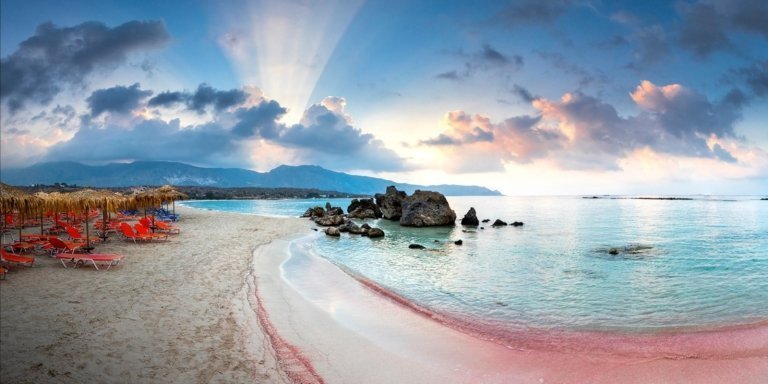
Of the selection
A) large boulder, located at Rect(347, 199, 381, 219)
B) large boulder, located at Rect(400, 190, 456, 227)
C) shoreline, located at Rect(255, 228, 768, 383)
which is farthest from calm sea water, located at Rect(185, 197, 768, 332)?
large boulder, located at Rect(347, 199, 381, 219)

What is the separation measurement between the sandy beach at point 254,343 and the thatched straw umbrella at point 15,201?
2106mm

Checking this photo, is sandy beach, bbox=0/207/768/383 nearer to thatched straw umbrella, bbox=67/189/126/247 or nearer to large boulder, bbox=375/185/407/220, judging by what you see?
thatched straw umbrella, bbox=67/189/126/247

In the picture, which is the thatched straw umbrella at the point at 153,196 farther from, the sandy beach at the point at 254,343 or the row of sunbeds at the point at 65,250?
the sandy beach at the point at 254,343

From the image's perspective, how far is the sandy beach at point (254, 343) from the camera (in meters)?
6.54

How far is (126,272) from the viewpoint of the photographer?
548 inches

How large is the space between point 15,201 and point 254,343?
10673mm

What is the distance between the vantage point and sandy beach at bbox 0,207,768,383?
6.54 metres

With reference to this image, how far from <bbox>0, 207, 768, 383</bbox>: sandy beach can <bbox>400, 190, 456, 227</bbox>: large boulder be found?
3600 centimetres

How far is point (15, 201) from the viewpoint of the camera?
41.0ft

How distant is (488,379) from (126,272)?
43.6 ft

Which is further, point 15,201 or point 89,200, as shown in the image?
point 89,200

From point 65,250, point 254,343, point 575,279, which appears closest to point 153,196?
point 65,250

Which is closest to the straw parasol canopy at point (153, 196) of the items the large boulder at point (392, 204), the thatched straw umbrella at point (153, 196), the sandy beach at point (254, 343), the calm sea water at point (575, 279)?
the thatched straw umbrella at point (153, 196)

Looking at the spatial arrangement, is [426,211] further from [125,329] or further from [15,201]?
[125,329]
